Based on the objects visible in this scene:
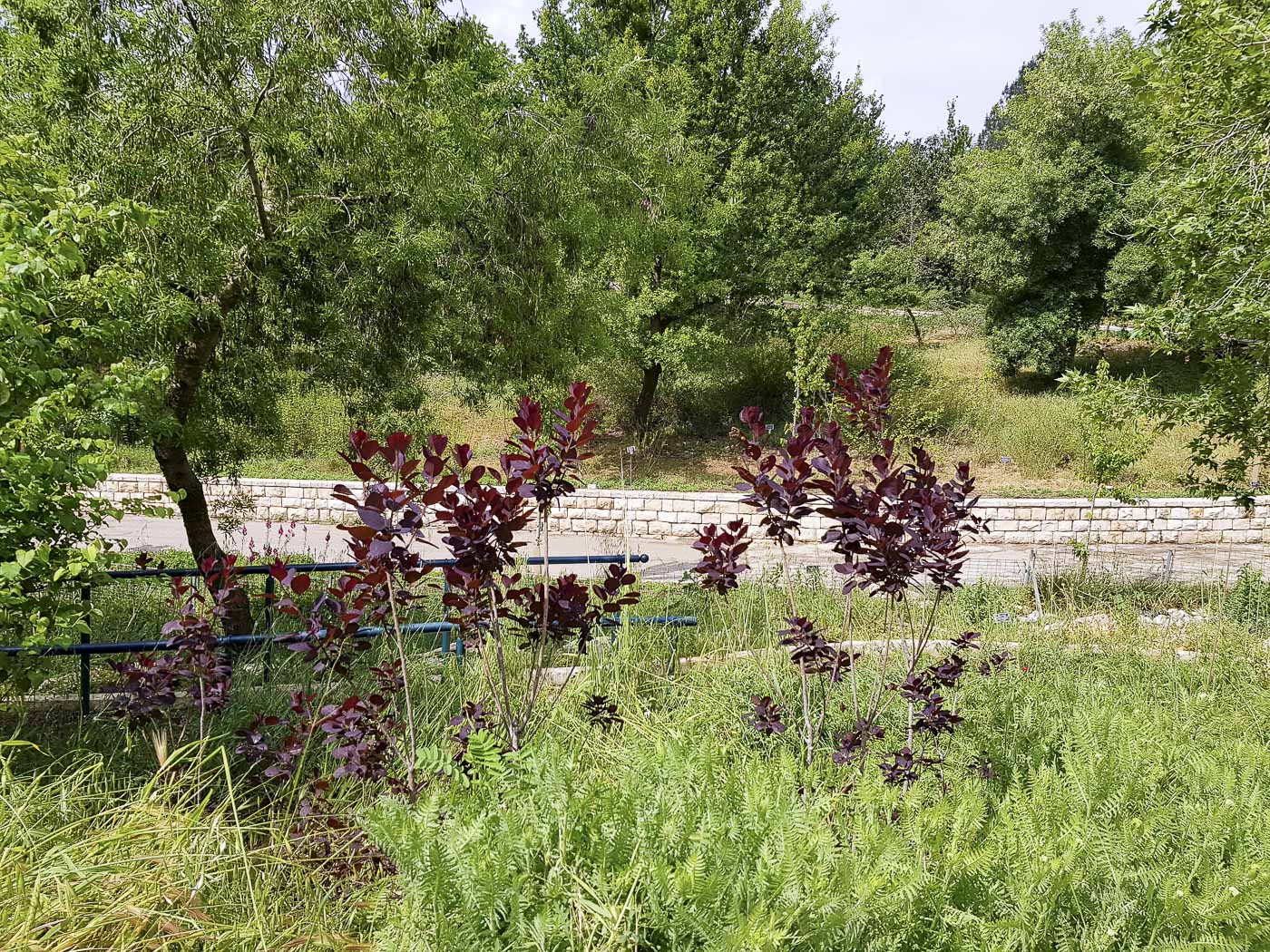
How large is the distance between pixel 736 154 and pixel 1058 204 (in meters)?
9.20

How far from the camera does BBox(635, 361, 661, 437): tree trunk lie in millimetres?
18359

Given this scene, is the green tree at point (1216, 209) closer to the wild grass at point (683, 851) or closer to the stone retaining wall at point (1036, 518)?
the wild grass at point (683, 851)

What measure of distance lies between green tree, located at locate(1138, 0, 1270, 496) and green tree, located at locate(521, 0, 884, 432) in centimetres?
975

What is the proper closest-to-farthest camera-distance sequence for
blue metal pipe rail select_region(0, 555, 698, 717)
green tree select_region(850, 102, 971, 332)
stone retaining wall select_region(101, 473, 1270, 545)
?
blue metal pipe rail select_region(0, 555, 698, 717)
stone retaining wall select_region(101, 473, 1270, 545)
green tree select_region(850, 102, 971, 332)

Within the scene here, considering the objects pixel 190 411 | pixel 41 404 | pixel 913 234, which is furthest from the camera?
pixel 913 234

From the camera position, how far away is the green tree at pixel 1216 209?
18.7 feet

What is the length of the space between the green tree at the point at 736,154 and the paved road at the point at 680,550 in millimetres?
5331

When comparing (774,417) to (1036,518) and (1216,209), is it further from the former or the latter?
(1216,209)

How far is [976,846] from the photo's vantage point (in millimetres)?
2098

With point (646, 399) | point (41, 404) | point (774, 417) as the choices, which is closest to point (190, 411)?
point (41, 404)

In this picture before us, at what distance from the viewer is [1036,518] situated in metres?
13.4

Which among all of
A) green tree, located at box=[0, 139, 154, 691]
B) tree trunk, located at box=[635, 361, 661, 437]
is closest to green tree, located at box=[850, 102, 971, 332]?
tree trunk, located at box=[635, 361, 661, 437]

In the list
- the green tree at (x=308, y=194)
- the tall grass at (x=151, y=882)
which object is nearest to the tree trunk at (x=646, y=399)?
the green tree at (x=308, y=194)

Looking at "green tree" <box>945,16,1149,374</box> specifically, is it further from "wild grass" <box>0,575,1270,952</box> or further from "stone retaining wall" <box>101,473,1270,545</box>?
"wild grass" <box>0,575,1270,952</box>
